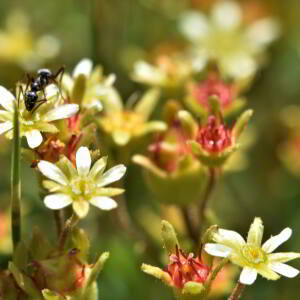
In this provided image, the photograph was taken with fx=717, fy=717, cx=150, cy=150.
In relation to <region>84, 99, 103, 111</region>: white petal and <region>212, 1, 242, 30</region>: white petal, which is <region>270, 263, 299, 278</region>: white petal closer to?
<region>84, 99, 103, 111</region>: white petal

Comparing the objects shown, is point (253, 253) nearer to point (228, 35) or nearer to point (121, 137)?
point (121, 137)

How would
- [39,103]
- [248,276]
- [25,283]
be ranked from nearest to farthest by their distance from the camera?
[248,276] < [25,283] < [39,103]

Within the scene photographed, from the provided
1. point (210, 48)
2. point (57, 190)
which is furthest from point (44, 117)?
point (210, 48)

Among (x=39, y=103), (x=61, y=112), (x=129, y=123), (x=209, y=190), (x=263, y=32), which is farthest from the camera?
(x=263, y=32)

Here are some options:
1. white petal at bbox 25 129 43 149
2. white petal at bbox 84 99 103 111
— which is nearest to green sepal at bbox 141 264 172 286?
white petal at bbox 25 129 43 149

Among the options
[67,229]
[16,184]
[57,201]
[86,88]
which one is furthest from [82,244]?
[86,88]

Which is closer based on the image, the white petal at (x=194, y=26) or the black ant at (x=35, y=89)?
the black ant at (x=35, y=89)

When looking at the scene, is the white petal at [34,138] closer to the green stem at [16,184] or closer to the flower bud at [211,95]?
the green stem at [16,184]

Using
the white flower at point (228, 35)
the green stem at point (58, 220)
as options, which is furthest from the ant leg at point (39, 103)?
the white flower at point (228, 35)
